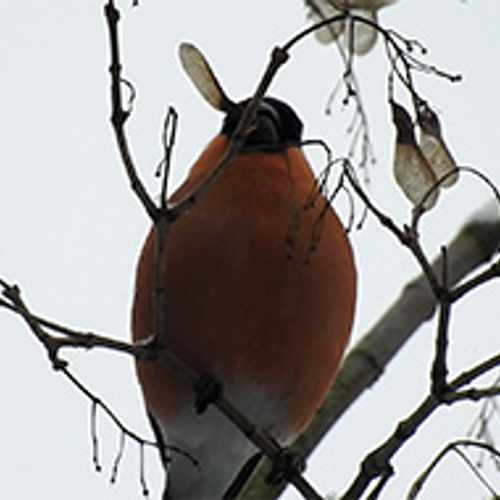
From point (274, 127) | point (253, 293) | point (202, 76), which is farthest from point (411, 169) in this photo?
point (274, 127)

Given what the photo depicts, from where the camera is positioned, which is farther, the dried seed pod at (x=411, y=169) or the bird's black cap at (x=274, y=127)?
the bird's black cap at (x=274, y=127)

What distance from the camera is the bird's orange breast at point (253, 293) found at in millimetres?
2102

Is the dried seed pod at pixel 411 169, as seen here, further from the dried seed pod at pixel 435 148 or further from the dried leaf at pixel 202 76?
the dried leaf at pixel 202 76

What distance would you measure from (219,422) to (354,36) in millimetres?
842

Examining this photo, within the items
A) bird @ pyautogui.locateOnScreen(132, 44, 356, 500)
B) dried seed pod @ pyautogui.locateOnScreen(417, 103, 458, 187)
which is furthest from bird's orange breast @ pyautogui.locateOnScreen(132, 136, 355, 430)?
dried seed pod @ pyautogui.locateOnScreen(417, 103, 458, 187)

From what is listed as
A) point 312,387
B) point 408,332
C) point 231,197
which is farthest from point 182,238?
point 408,332

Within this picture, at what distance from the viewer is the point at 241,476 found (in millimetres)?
2545

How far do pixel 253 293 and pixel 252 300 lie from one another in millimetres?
14

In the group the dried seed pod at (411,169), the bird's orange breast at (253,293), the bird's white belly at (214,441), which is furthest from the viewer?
the bird's white belly at (214,441)

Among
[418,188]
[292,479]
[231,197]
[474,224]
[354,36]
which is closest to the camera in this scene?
[418,188]

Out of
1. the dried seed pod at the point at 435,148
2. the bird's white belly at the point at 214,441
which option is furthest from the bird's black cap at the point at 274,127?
the dried seed pod at the point at 435,148

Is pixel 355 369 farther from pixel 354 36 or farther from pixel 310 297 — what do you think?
pixel 354 36

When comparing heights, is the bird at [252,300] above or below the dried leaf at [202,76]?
below

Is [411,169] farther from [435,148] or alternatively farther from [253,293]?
[253,293]
